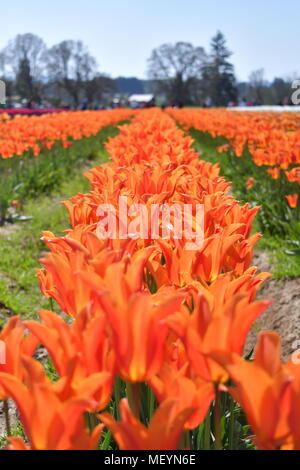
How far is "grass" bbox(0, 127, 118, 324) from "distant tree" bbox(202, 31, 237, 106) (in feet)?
266

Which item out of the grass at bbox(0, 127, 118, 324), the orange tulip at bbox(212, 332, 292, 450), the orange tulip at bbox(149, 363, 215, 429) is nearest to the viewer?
the orange tulip at bbox(212, 332, 292, 450)

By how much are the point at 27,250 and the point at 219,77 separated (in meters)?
86.0

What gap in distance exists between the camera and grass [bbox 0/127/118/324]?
16.3 feet

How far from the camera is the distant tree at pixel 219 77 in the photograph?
290 feet

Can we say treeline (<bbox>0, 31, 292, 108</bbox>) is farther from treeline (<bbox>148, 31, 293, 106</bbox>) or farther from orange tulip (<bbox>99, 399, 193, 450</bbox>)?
orange tulip (<bbox>99, 399, 193, 450</bbox>)

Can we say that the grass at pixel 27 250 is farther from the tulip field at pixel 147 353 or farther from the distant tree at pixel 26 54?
the distant tree at pixel 26 54

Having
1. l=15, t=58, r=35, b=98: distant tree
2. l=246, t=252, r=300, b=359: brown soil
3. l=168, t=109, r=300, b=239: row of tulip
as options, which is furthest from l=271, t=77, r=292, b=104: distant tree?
l=246, t=252, r=300, b=359: brown soil

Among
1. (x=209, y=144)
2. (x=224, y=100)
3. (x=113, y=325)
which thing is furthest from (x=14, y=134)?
(x=224, y=100)

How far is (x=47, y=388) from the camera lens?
41.2 inches

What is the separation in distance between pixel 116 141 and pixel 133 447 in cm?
471

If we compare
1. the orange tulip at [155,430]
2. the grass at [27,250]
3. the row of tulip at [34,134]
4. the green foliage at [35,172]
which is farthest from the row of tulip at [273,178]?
the orange tulip at [155,430]

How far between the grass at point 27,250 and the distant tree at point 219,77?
3198 inches

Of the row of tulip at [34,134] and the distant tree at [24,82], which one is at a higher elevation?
the distant tree at [24,82]

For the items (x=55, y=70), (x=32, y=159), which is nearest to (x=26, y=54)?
(x=55, y=70)
